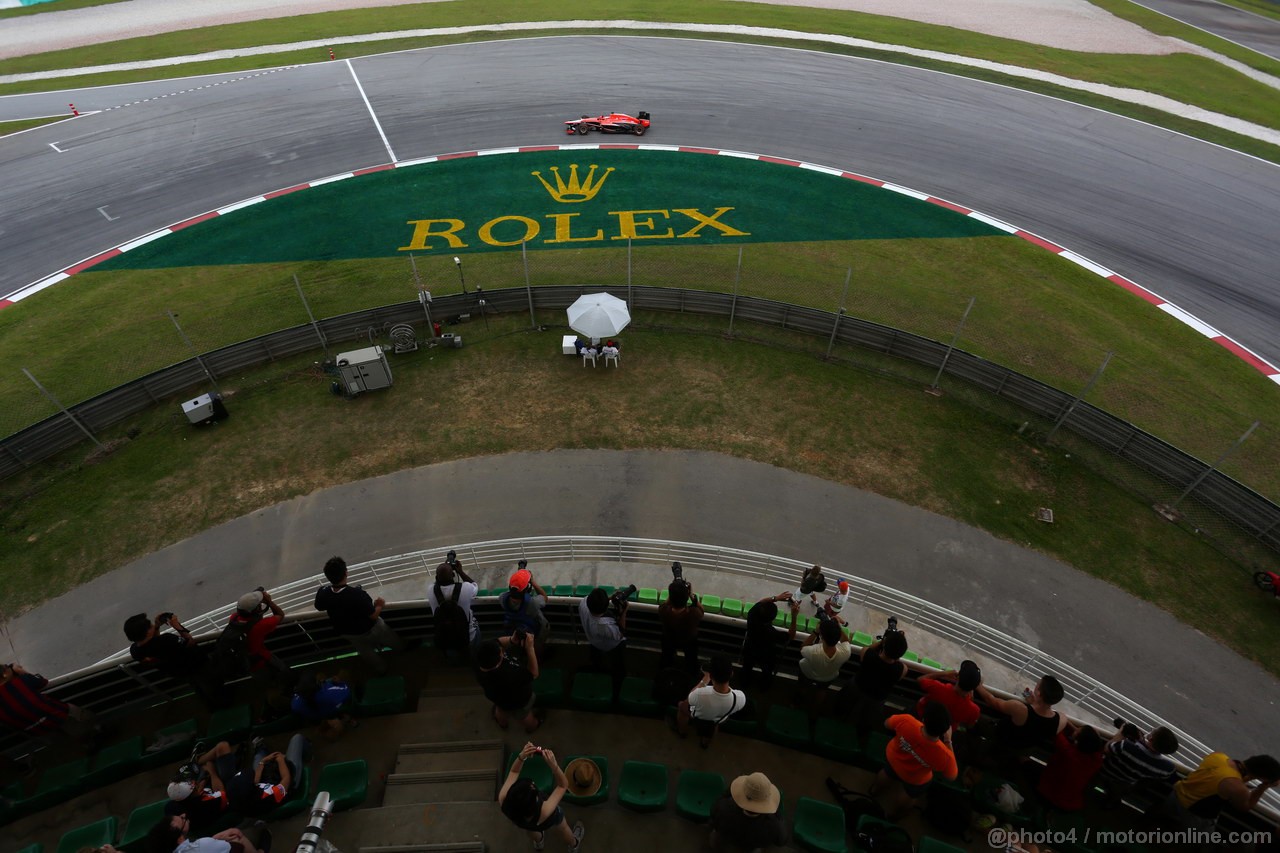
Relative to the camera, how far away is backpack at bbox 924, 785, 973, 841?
6902 mm

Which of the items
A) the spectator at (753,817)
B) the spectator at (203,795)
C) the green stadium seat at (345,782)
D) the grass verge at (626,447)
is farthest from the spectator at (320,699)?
A: the grass verge at (626,447)

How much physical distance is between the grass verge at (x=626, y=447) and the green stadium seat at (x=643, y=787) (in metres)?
8.65

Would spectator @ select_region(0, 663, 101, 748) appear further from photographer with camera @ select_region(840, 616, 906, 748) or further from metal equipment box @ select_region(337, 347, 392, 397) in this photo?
photographer with camera @ select_region(840, 616, 906, 748)

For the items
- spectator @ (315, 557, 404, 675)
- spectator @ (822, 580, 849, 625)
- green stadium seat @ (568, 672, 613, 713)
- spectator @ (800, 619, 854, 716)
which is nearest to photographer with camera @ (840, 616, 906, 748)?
spectator @ (800, 619, 854, 716)

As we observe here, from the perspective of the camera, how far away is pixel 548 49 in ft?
132

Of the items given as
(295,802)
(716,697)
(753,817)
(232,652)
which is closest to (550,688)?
(716,697)

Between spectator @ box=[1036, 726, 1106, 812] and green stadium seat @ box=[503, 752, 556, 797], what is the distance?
616 centimetres

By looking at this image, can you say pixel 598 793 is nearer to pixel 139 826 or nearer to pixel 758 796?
pixel 758 796

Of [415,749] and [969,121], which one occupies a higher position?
[969,121]

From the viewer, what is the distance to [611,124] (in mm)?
29953

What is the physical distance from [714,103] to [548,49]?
15.0 metres

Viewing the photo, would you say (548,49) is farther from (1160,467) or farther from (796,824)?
(796,824)

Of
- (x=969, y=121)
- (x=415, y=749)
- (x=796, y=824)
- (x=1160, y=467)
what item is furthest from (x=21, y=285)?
(x=969, y=121)

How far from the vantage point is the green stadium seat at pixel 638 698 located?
8164mm
